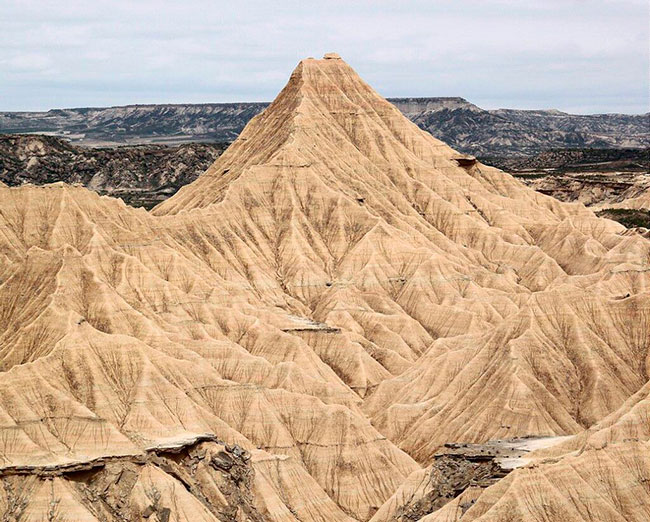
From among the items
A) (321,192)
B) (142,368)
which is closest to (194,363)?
(142,368)

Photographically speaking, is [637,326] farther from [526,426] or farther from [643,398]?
[643,398]

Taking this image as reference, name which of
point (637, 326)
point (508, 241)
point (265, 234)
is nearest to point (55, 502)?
point (637, 326)

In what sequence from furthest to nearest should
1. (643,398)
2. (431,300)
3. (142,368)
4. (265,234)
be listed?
(265,234), (431,300), (142,368), (643,398)

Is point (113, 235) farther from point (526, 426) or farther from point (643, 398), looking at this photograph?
point (643, 398)

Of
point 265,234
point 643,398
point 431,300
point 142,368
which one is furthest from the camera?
point 265,234

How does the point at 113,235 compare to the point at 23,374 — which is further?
the point at 113,235

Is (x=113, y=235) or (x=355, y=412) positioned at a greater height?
(x=113, y=235)
